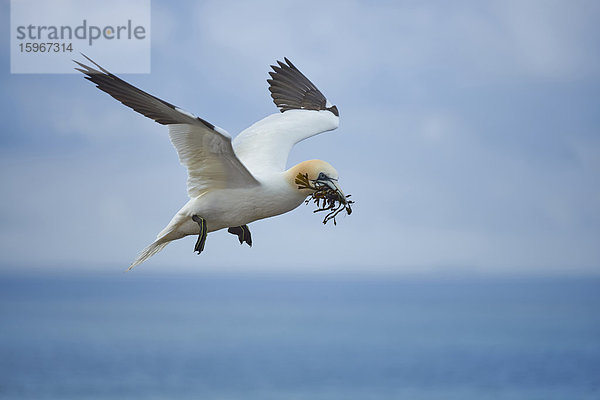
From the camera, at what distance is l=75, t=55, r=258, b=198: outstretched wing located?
25.4ft

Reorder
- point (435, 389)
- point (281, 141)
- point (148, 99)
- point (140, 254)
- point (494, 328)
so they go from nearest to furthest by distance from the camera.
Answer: point (148, 99) < point (140, 254) < point (281, 141) < point (435, 389) < point (494, 328)

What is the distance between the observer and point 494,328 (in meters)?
106

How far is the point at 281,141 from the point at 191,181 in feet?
6.17

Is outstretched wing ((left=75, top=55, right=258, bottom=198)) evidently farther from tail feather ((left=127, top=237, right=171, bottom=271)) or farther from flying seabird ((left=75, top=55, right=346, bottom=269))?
tail feather ((left=127, top=237, right=171, bottom=271))

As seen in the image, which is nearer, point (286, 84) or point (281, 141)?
point (281, 141)

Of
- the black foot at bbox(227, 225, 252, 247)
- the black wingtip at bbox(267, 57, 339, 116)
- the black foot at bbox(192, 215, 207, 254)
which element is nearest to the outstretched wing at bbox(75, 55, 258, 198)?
the black foot at bbox(192, 215, 207, 254)

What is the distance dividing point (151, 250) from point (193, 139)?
163 cm

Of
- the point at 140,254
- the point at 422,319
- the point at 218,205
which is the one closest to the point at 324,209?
the point at 218,205

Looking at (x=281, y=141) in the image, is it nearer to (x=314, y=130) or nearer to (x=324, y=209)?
(x=314, y=130)

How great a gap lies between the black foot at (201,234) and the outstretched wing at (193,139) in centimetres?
29

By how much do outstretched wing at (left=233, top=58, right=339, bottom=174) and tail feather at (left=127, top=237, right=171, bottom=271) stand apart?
1.17 meters

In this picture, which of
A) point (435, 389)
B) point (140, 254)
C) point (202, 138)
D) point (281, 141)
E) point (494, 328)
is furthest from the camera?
point (494, 328)

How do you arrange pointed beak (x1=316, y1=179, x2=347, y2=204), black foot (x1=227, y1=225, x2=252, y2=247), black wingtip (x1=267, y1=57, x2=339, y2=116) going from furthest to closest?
black wingtip (x1=267, y1=57, x2=339, y2=116), black foot (x1=227, y1=225, x2=252, y2=247), pointed beak (x1=316, y1=179, x2=347, y2=204)

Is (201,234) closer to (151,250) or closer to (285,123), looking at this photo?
(151,250)
